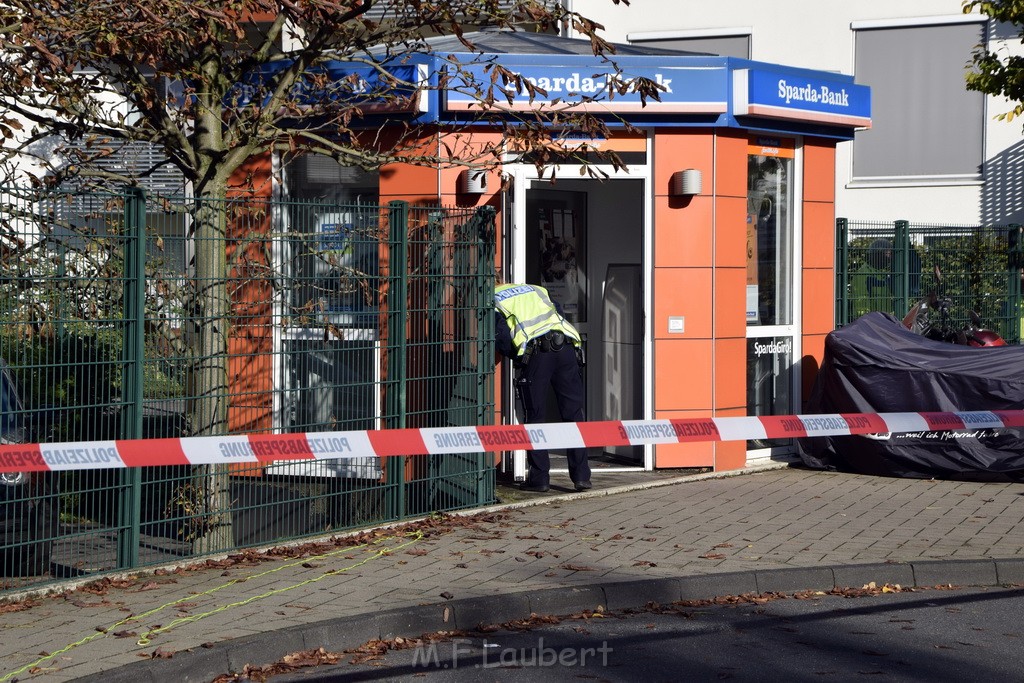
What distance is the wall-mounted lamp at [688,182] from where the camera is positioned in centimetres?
1105

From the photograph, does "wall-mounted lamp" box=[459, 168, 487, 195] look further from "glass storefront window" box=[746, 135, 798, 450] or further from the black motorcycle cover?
the black motorcycle cover

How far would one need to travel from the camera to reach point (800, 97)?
11.7m

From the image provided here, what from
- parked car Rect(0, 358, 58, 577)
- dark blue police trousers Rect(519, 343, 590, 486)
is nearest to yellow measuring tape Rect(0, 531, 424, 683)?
parked car Rect(0, 358, 58, 577)

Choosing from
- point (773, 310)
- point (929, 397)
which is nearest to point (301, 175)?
point (773, 310)

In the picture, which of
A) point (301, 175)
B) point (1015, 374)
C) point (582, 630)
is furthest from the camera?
point (301, 175)

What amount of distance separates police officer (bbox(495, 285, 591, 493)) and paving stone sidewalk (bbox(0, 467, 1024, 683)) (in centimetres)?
65

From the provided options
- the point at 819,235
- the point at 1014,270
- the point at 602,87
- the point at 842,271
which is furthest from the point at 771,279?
the point at 1014,270

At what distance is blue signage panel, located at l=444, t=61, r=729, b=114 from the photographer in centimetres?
1069

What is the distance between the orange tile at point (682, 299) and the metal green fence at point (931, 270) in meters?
2.85

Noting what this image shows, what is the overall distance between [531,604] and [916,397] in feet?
18.4

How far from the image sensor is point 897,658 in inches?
228

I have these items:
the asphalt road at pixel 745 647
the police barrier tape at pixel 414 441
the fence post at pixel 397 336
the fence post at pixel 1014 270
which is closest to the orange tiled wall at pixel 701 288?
the fence post at pixel 397 336

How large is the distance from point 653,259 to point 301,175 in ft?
10.8

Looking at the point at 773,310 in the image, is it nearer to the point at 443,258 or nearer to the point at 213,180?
the point at 443,258
